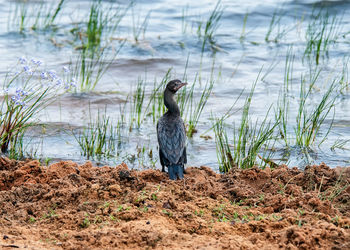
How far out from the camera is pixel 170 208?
181 inches

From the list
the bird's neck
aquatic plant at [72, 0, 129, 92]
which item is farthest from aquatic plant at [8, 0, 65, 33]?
the bird's neck

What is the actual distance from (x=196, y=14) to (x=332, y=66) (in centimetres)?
466

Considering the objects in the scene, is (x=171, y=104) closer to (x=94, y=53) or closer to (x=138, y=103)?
(x=138, y=103)

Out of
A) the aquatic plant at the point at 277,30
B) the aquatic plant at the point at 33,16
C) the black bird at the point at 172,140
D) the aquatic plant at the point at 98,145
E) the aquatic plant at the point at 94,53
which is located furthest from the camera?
the aquatic plant at the point at 33,16

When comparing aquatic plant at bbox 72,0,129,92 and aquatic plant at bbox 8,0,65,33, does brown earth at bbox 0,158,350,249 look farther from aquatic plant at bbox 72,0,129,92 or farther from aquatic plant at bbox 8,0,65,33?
aquatic plant at bbox 8,0,65,33

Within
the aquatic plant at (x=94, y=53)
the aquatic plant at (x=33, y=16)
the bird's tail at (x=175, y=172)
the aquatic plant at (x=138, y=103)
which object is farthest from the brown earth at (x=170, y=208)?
the aquatic plant at (x=33, y=16)

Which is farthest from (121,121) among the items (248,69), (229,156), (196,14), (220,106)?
(196,14)

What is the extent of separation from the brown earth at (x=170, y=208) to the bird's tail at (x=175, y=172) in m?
0.08

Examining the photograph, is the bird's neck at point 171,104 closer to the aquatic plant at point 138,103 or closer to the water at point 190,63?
the water at point 190,63

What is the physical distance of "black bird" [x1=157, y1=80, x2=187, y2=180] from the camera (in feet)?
18.8

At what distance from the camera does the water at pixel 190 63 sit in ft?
25.1

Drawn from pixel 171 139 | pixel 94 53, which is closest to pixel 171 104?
pixel 171 139

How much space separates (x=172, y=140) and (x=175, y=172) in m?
0.48

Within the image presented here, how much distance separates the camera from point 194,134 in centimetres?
804
